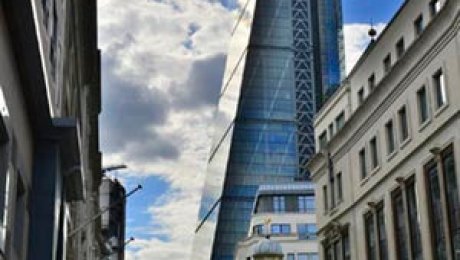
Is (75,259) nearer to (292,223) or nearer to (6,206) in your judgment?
(6,206)

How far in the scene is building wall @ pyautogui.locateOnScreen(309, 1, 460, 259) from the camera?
46531 millimetres

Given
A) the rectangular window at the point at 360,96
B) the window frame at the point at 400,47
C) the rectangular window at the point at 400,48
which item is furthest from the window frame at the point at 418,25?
the rectangular window at the point at 360,96

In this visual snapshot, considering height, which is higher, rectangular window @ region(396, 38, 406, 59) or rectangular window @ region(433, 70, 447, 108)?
rectangular window @ region(396, 38, 406, 59)

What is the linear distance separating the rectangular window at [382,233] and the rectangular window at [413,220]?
15.7 ft

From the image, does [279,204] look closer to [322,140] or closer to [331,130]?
[322,140]

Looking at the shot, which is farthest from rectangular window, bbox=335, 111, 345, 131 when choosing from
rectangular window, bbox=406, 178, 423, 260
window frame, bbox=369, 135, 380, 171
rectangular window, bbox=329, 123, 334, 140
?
rectangular window, bbox=406, 178, 423, 260

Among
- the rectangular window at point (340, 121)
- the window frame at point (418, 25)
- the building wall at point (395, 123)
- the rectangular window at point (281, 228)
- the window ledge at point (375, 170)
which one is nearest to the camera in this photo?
the building wall at point (395, 123)

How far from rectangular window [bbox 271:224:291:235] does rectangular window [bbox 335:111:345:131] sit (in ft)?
225

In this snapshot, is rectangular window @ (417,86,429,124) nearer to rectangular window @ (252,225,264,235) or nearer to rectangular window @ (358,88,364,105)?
rectangular window @ (358,88,364,105)

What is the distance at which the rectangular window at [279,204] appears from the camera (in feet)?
458

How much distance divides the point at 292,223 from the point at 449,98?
91.6 m

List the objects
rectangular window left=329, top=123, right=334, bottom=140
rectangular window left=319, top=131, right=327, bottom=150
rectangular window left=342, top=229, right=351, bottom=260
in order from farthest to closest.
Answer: rectangular window left=319, top=131, right=327, bottom=150 → rectangular window left=329, top=123, right=334, bottom=140 → rectangular window left=342, top=229, right=351, bottom=260

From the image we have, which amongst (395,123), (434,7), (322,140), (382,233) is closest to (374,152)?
(395,123)

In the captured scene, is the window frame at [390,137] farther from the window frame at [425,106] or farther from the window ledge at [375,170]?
the window frame at [425,106]
